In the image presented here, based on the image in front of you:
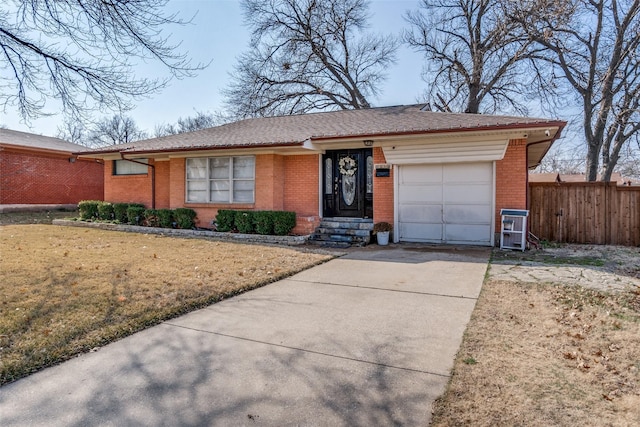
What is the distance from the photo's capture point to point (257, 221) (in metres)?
10.7

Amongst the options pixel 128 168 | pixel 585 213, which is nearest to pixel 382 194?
pixel 585 213

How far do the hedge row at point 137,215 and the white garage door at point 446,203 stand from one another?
6584 millimetres

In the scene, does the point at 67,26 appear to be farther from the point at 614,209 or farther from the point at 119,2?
the point at 614,209

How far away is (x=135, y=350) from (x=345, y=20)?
79.5ft

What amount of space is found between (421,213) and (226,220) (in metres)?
5.61

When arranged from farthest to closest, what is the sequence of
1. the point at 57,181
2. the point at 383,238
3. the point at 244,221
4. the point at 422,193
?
the point at 57,181 → the point at 244,221 → the point at 422,193 → the point at 383,238

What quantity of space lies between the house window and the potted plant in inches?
338

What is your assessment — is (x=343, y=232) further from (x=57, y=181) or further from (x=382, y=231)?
(x=57, y=181)

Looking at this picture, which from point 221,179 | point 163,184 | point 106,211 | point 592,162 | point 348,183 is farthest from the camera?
point 592,162

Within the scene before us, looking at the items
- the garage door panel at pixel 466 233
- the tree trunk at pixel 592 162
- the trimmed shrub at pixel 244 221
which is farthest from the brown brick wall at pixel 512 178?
the tree trunk at pixel 592 162

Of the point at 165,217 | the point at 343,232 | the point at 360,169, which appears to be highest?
the point at 360,169

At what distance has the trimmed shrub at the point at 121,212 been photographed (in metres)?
13.0

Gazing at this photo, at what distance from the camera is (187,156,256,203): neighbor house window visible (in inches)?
455

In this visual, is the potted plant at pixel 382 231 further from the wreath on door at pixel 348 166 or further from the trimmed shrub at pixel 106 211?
the trimmed shrub at pixel 106 211
